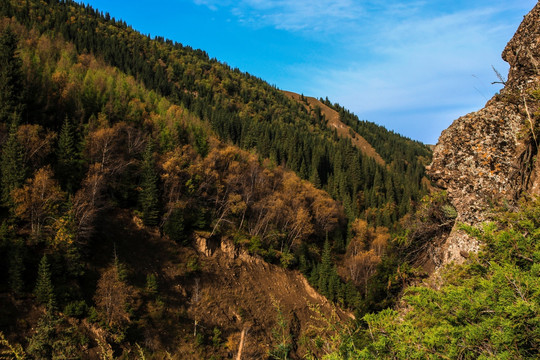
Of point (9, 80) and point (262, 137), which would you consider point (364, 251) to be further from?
point (9, 80)

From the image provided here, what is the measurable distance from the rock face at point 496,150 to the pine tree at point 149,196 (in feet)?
133

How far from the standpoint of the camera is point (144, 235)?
43.7 metres

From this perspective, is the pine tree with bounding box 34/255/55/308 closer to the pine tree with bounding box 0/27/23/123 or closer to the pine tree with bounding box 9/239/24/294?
the pine tree with bounding box 9/239/24/294

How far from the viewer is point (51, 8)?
139000 millimetres

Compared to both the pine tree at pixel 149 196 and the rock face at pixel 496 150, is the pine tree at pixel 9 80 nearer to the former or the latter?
the pine tree at pixel 149 196

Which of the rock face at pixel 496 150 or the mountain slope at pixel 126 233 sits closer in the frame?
the rock face at pixel 496 150

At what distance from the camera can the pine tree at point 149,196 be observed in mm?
44781

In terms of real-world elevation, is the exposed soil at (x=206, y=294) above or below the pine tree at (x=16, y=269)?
below

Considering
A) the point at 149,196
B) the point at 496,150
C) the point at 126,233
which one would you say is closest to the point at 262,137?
the point at 149,196

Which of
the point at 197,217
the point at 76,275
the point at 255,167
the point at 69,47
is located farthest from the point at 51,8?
the point at 76,275

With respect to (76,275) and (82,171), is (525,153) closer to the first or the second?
(76,275)

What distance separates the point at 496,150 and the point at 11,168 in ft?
130

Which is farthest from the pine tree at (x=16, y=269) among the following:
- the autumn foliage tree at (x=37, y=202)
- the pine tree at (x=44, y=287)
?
the autumn foliage tree at (x=37, y=202)

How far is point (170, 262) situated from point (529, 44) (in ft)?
136
